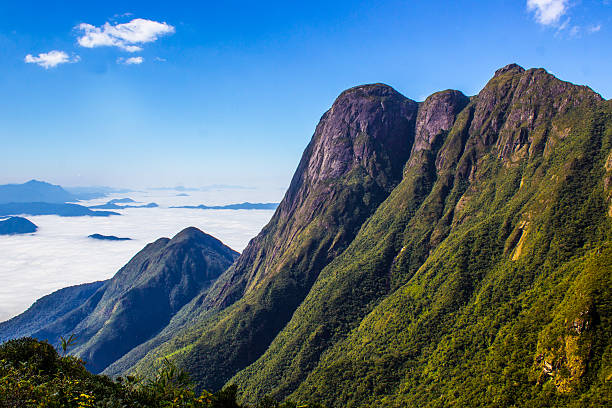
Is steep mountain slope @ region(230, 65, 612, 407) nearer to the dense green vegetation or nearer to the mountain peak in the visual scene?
the mountain peak

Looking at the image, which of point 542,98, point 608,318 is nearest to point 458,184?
point 542,98

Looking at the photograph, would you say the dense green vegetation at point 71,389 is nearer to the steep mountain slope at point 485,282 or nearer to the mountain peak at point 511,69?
the steep mountain slope at point 485,282

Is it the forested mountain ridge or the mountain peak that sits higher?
the mountain peak

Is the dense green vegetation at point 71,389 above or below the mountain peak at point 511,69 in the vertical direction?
below

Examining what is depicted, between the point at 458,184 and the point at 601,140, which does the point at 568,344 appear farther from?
the point at 458,184

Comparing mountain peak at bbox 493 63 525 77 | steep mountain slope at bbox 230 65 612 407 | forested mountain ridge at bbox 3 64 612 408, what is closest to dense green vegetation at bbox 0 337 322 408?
steep mountain slope at bbox 230 65 612 407

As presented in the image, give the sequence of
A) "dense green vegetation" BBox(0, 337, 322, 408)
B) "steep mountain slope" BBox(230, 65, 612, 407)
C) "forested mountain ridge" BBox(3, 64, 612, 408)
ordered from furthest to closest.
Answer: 1. "forested mountain ridge" BBox(3, 64, 612, 408)
2. "steep mountain slope" BBox(230, 65, 612, 407)
3. "dense green vegetation" BBox(0, 337, 322, 408)

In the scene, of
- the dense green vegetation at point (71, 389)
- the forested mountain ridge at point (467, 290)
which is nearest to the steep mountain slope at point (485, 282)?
the forested mountain ridge at point (467, 290)
